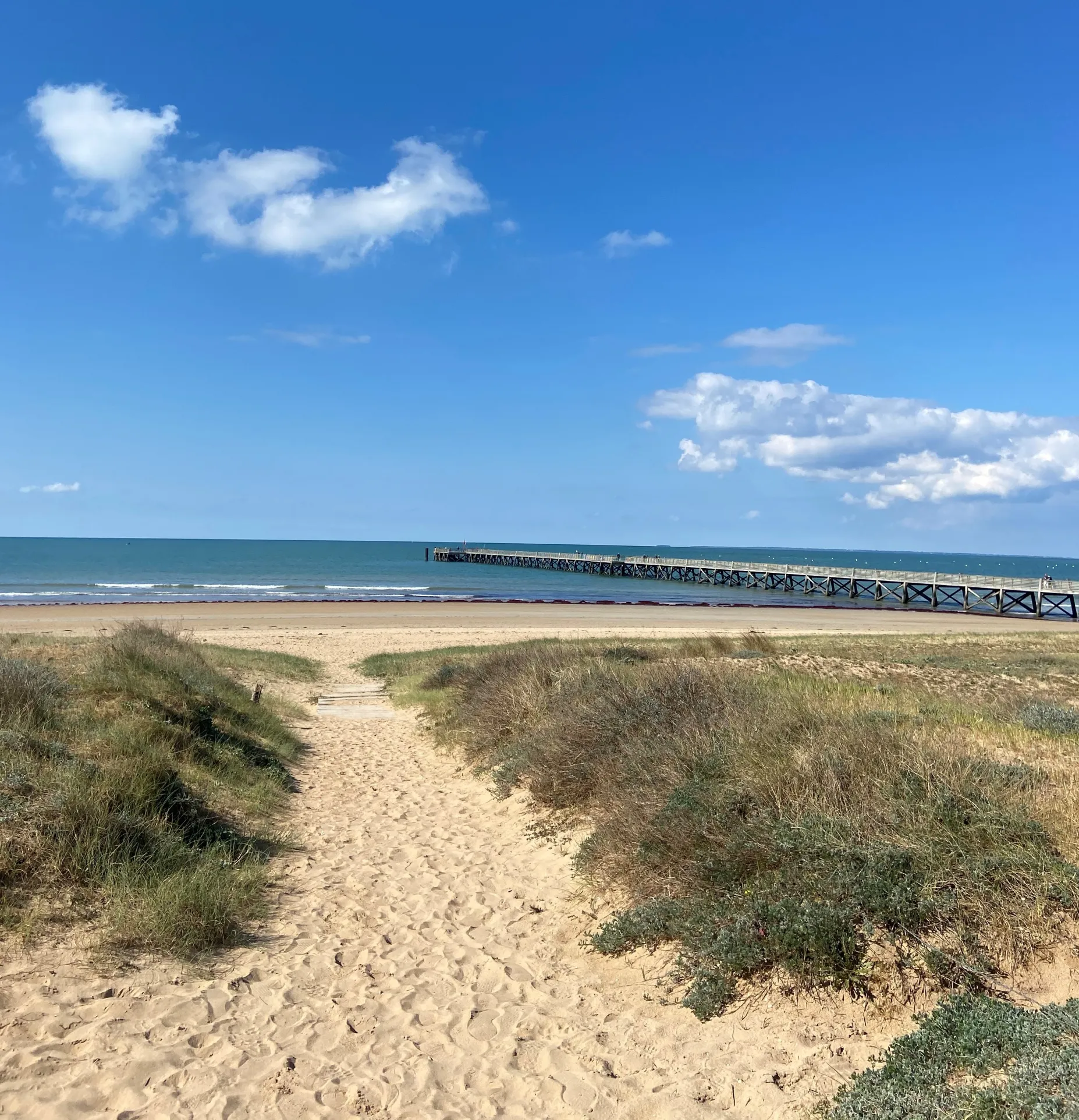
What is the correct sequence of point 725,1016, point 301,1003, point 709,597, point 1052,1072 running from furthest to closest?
point 709,597 → point 301,1003 → point 725,1016 → point 1052,1072

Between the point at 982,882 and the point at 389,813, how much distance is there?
6.48 metres

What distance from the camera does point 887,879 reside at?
15.5 ft

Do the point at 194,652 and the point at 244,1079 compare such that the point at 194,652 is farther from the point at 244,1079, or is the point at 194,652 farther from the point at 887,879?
the point at 887,879

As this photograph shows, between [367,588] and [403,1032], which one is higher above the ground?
[367,588]

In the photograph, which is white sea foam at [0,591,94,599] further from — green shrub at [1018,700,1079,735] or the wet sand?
green shrub at [1018,700,1079,735]

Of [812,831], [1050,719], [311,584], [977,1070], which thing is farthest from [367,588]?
[977,1070]

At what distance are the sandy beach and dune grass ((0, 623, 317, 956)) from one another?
1.15 ft

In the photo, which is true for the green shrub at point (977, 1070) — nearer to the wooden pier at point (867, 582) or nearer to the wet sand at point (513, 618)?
the wet sand at point (513, 618)

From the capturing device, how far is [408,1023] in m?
4.81

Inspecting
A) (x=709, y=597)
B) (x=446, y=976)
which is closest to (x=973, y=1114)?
(x=446, y=976)

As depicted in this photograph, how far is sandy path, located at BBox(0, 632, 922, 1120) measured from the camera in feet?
12.9

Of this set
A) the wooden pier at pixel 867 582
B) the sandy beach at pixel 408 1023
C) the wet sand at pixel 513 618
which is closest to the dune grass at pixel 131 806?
the sandy beach at pixel 408 1023

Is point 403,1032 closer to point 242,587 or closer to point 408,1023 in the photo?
point 408,1023

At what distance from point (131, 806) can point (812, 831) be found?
515cm
